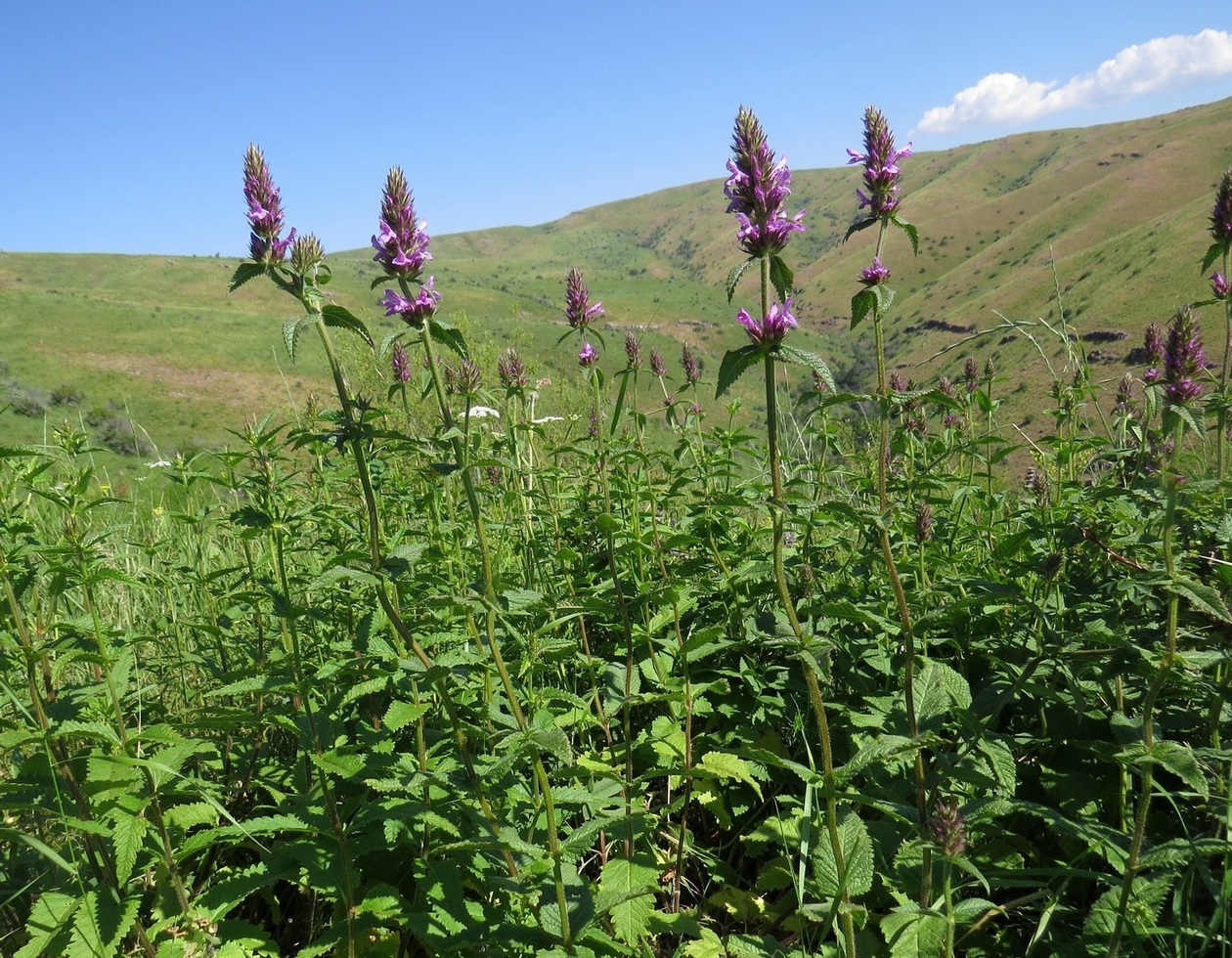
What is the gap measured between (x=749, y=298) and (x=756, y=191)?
28.5 m

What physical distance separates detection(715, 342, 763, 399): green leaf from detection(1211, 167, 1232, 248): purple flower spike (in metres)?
2.95

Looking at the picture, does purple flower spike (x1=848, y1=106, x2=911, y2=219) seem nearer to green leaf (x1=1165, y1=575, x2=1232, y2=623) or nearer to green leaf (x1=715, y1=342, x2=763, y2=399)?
green leaf (x1=715, y1=342, x2=763, y2=399)

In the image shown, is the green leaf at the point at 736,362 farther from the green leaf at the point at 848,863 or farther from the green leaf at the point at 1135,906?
the green leaf at the point at 1135,906

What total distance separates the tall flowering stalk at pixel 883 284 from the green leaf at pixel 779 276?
1.17 feet

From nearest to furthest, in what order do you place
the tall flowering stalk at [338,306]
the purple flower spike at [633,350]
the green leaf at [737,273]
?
the green leaf at [737,273], the tall flowering stalk at [338,306], the purple flower spike at [633,350]

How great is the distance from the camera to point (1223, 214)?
11.2 ft

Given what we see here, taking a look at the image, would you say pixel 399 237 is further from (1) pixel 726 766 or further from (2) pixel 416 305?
(1) pixel 726 766

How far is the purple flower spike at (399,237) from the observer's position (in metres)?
2.45

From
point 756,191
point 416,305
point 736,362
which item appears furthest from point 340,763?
point 756,191

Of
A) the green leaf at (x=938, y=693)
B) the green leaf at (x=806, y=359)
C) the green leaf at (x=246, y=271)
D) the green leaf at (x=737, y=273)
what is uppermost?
the green leaf at (x=246, y=271)

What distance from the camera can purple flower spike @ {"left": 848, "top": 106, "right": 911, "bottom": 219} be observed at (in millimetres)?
2547

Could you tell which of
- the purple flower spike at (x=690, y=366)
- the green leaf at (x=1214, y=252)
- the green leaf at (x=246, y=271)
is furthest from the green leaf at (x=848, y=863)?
the green leaf at (x=1214, y=252)

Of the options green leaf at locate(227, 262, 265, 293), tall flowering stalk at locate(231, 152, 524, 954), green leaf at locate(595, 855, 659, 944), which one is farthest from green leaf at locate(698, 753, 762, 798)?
green leaf at locate(227, 262, 265, 293)

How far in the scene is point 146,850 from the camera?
2.36 m
